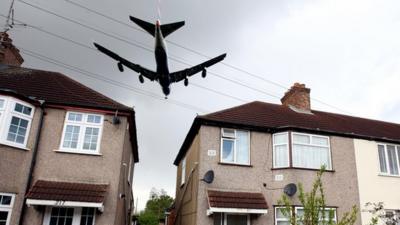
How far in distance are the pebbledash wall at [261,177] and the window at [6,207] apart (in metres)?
6.30

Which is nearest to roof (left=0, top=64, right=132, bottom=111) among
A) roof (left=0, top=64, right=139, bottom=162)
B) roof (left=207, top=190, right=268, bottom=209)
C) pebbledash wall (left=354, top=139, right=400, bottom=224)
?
roof (left=0, top=64, right=139, bottom=162)

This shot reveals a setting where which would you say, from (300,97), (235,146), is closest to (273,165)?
(235,146)

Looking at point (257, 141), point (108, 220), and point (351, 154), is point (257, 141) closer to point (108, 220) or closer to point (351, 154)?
point (351, 154)

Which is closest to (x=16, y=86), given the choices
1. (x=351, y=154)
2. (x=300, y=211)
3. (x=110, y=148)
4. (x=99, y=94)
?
(x=99, y=94)

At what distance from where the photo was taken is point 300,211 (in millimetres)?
12719

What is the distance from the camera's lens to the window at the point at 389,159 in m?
14.7

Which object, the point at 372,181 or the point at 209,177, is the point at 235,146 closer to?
the point at 209,177

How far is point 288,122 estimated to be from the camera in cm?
1475

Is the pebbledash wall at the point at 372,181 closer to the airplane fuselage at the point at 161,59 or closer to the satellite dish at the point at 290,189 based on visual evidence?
the satellite dish at the point at 290,189

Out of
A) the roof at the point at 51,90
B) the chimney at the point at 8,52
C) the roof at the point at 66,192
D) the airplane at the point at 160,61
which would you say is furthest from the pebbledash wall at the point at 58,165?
the chimney at the point at 8,52

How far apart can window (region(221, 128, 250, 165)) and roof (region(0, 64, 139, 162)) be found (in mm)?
3959

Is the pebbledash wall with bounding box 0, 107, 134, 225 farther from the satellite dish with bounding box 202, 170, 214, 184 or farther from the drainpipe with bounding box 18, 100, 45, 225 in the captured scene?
the satellite dish with bounding box 202, 170, 214, 184

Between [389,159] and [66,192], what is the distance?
13.9 metres

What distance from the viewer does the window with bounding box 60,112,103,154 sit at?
11680mm
